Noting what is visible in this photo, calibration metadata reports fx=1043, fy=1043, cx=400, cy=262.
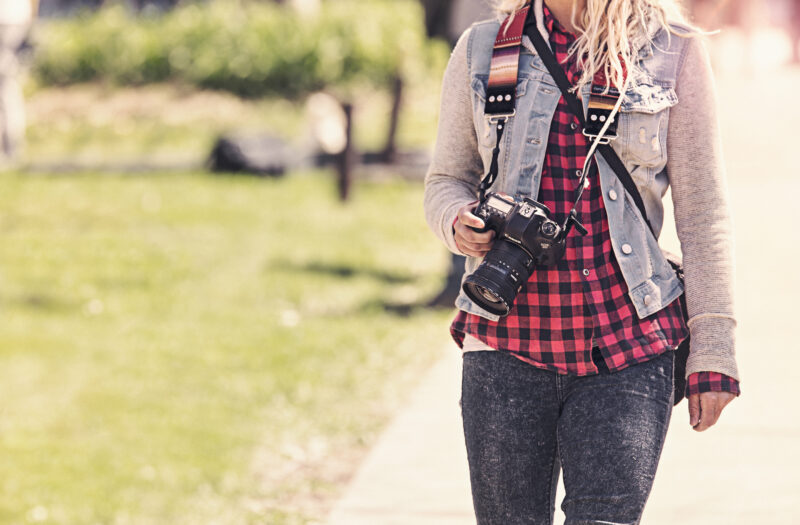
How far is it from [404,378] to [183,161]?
7567 mm

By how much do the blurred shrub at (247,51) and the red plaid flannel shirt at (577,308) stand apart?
40.5 ft

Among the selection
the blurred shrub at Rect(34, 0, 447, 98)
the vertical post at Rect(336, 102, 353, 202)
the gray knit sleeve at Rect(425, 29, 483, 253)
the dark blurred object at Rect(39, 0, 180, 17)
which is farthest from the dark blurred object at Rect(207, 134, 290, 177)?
the dark blurred object at Rect(39, 0, 180, 17)

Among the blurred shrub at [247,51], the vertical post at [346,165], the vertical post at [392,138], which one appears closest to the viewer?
the vertical post at [346,165]

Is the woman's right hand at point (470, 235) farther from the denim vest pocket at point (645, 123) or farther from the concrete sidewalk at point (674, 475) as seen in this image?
the concrete sidewalk at point (674, 475)

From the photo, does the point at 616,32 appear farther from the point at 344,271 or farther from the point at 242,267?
the point at 242,267

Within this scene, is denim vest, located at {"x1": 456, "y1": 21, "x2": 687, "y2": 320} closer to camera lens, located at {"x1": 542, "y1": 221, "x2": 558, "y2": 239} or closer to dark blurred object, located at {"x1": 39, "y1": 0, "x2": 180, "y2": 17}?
camera lens, located at {"x1": 542, "y1": 221, "x2": 558, "y2": 239}

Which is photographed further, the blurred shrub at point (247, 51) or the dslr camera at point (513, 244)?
the blurred shrub at point (247, 51)

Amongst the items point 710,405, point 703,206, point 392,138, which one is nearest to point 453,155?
point 703,206

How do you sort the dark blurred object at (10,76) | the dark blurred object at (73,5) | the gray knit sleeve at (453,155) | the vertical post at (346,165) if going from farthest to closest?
the dark blurred object at (73,5) < the dark blurred object at (10,76) < the vertical post at (346,165) < the gray knit sleeve at (453,155)

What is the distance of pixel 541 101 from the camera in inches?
93.4

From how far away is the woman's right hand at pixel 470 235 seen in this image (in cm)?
228

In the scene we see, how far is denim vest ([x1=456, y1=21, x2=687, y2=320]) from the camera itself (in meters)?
2.33

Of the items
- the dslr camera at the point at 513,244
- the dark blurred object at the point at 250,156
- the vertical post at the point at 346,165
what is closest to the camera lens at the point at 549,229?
the dslr camera at the point at 513,244

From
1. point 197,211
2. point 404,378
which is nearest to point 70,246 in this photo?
point 197,211
